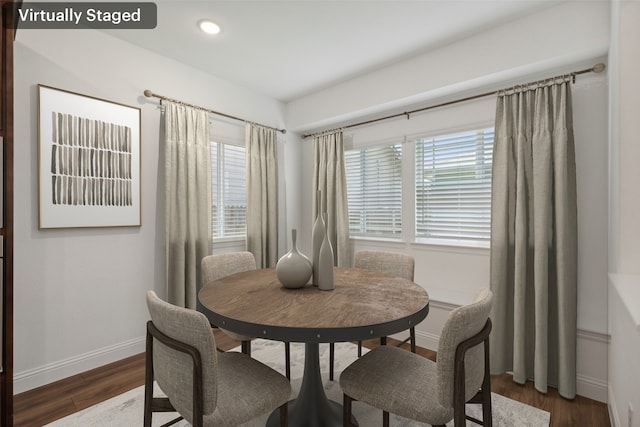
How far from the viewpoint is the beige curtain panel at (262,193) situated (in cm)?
362

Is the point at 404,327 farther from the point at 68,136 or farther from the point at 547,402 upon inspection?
the point at 68,136

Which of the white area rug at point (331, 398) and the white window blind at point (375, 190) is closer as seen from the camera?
the white area rug at point (331, 398)

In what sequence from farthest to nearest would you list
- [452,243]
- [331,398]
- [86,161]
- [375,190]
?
[375,190] → [452,243] → [86,161] → [331,398]

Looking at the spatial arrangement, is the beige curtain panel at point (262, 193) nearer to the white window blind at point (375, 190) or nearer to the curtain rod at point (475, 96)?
the curtain rod at point (475, 96)

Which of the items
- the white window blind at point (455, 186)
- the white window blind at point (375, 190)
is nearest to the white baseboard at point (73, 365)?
the white window blind at point (375, 190)

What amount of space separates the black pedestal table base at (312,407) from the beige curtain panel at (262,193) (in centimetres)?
192

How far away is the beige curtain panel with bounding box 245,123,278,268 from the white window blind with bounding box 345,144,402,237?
0.92 meters

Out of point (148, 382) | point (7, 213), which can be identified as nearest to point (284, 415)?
point (148, 382)

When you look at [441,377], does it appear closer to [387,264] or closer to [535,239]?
[387,264]

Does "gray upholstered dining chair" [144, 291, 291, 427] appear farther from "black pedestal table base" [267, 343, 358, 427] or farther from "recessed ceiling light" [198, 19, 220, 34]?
"recessed ceiling light" [198, 19, 220, 34]

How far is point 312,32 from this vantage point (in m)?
2.57

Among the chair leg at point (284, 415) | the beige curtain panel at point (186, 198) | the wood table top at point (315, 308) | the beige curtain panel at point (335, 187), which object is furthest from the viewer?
the beige curtain panel at point (335, 187)

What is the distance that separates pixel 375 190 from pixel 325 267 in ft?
6.90

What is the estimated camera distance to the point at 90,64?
252 cm
